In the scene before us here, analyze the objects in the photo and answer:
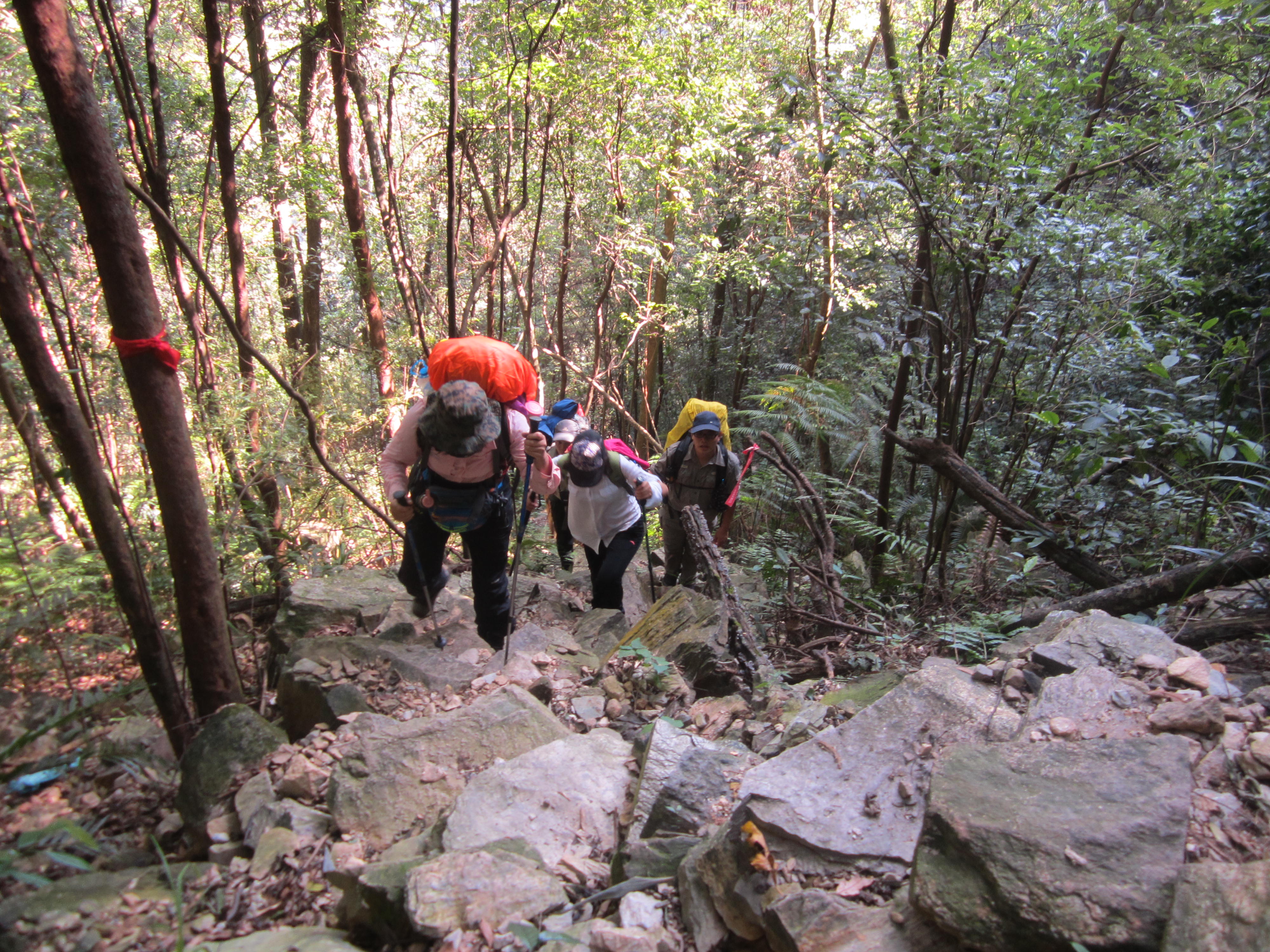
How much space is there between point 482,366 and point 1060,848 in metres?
3.53

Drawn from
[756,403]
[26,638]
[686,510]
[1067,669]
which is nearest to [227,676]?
[26,638]

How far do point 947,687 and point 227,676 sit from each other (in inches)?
128

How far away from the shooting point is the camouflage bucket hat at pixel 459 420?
152 inches

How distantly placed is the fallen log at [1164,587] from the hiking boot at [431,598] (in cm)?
380

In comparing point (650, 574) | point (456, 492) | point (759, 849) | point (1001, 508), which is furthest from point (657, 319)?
point (759, 849)

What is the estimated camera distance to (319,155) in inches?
404

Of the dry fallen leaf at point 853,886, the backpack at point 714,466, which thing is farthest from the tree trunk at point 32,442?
the backpack at point 714,466

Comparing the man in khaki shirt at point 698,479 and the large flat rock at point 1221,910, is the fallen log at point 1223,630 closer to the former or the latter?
the large flat rock at point 1221,910

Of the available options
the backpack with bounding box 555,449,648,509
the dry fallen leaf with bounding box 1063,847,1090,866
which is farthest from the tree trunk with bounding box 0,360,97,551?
the dry fallen leaf with bounding box 1063,847,1090,866

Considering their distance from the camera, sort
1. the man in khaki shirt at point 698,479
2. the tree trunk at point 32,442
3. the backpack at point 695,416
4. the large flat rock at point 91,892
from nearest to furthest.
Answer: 1. the large flat rock at point 91,892
2. the tree trunk at point 32,442
3. the man in khaki shirt at point 698,479
4. the backpack at point 695,416

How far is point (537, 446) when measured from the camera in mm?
4305

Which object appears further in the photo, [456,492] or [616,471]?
[616,471]

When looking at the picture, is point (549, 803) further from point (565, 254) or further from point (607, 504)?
point (565, 254)

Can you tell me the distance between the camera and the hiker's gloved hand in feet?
14.1
